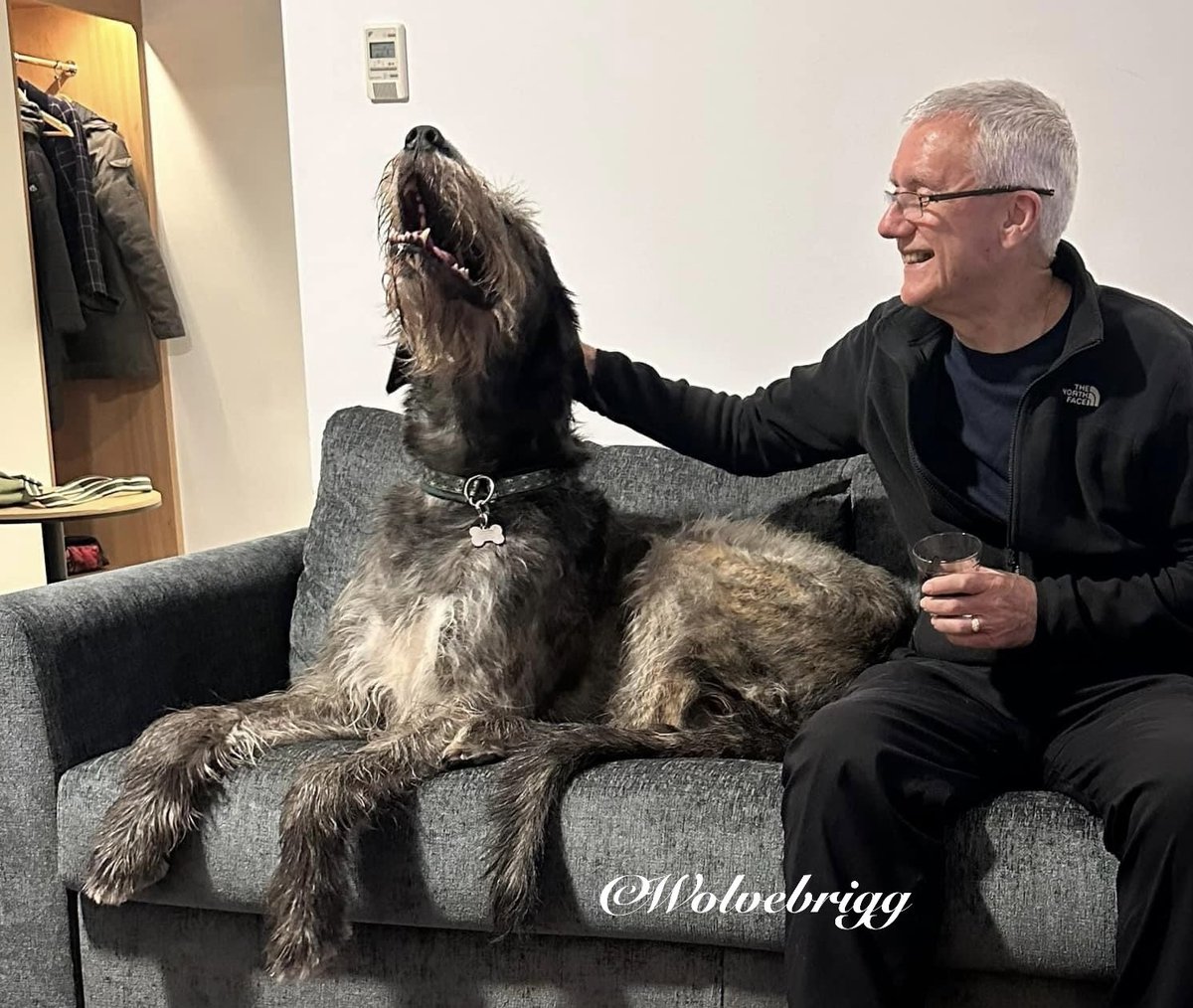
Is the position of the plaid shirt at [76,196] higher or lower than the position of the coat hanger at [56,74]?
lower

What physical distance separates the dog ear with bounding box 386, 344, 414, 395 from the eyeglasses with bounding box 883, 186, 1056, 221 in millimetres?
786

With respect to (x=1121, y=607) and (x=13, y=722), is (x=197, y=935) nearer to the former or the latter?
(x=13, y=722)

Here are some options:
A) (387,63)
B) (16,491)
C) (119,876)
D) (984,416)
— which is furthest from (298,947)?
(16,491)

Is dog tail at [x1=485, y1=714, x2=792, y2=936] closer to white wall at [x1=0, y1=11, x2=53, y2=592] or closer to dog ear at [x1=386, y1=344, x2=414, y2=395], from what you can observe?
dog ear at [x1=386, y1=344, x2=414, y2=395]

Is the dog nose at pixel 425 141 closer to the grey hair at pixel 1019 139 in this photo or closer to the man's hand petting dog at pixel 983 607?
the grey hair at pixel 1019 139

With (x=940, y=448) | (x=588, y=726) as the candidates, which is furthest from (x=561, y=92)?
(x=588, y=726)

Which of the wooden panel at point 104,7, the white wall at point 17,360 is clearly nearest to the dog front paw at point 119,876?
the white wall at point 17,360

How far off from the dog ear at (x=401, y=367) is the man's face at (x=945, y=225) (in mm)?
782

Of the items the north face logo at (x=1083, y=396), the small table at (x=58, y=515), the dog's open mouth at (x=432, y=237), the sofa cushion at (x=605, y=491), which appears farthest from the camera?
the small table at (x=58, y=515)

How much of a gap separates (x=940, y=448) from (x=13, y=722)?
4.76 feet

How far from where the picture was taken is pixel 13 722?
6.97ft

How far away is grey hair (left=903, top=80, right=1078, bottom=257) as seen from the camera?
1948mm

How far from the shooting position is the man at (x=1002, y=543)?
1.68m

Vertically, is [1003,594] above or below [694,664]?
above
